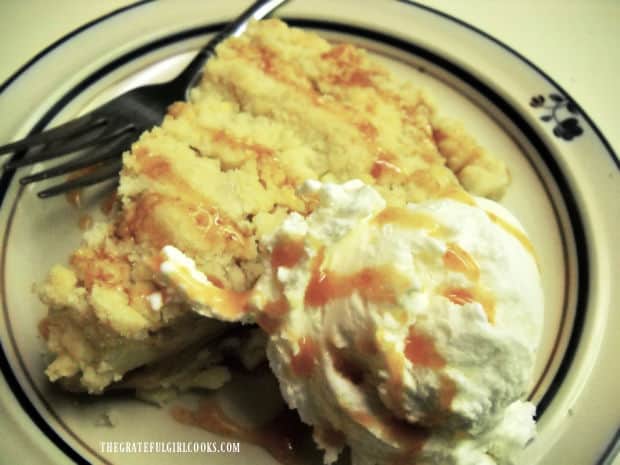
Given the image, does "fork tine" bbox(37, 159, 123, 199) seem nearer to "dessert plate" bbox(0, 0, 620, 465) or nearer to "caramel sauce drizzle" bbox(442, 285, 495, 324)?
"dessert plate" bbox(0, 0, 620, 465)

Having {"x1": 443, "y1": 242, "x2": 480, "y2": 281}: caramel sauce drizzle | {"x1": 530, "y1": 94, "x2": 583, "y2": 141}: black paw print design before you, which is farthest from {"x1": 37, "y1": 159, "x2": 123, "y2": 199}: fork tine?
{"x1": 530, "y1": 94, "x2": 583, "y2": 141}: black paw print design

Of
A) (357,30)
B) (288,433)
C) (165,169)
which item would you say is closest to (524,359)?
(288,433)

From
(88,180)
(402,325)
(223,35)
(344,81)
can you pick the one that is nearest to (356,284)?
(402,325)

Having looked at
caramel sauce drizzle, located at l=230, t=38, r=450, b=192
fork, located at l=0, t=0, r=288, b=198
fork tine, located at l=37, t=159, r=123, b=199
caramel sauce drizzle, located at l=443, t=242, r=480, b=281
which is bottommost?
caramel sauce drizzle, located at l=443, t=242, r=480, b=281

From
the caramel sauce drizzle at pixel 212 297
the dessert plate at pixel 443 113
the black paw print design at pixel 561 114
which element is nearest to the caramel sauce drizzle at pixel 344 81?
the dessert plate at pixel 443 113

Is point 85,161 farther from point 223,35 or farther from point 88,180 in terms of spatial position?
point 223,35

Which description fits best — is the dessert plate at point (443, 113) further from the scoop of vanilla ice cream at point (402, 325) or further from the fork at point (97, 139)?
the scoop of vanilla ice cream at point (402, 325)
